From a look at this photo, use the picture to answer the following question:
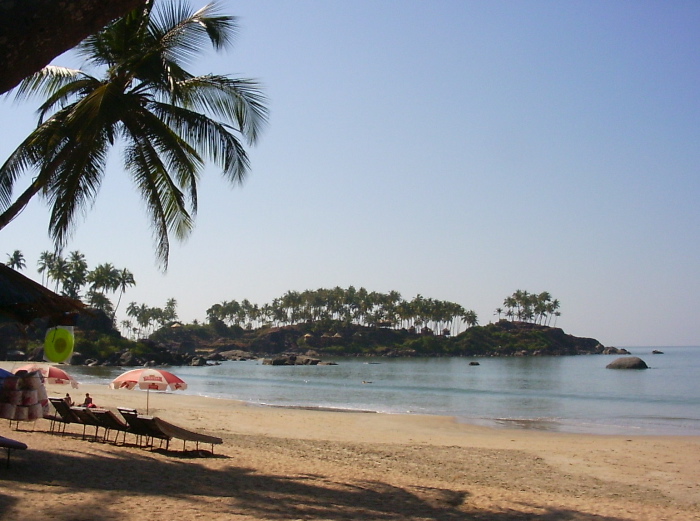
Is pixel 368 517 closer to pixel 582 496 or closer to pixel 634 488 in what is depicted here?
pixel 582 496

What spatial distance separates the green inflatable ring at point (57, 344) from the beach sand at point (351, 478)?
59.6 inches

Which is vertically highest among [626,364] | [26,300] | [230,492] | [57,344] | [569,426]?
[26,300]

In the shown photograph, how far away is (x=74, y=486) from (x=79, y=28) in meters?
5.37

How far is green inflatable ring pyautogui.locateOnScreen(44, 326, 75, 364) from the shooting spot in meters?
10.7

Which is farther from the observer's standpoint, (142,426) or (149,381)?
(149,381)

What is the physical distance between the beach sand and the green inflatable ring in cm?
151

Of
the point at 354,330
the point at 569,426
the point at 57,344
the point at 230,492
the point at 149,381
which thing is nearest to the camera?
the point at 230,492

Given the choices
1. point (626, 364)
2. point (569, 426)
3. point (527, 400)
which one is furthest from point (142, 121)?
point (626, 364)

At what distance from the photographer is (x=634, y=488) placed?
38.8ft

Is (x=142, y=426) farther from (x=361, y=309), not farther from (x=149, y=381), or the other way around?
(x=361, y=309)

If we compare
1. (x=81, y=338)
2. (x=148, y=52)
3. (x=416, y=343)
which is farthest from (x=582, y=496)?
(x=416, y=343)

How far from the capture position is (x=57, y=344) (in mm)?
10758

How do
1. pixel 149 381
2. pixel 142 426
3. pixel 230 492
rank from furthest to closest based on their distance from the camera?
pixel 149 381 → pixel 142 426 → pixel 230 492

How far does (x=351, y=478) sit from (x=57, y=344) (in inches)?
219
